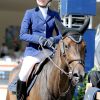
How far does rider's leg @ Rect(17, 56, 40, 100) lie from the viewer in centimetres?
616

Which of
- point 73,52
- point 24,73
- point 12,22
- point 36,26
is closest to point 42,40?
point 36,26

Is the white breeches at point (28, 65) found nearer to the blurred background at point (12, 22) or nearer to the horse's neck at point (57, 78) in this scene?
the horse's neck at point (57, 78)

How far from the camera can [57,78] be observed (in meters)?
5.76

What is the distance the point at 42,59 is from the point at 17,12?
17549 millimetres

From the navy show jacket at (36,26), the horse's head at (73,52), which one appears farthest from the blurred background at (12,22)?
the horse's head at (73,52)

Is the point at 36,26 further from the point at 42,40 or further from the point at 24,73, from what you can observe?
the point at 24,73

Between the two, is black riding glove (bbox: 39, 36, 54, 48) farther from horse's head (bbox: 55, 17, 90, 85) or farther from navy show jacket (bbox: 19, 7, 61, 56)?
horse's head (bbox: 55, 17, 90, 85)

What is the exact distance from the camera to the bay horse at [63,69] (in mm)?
5309

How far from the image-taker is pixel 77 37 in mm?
5500

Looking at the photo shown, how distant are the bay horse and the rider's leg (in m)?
0.14

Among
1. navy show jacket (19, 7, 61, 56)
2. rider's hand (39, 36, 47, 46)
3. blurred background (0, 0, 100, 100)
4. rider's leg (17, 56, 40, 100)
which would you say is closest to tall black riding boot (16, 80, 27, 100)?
rider's leg (17, 56, 40, 100)

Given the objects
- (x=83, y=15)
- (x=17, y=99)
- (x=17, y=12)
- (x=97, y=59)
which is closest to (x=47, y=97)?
(x=17, y=99)

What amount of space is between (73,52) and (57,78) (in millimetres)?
571

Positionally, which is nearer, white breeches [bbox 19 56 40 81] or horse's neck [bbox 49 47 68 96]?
horse's neck [bbox 49 47 68 96]
